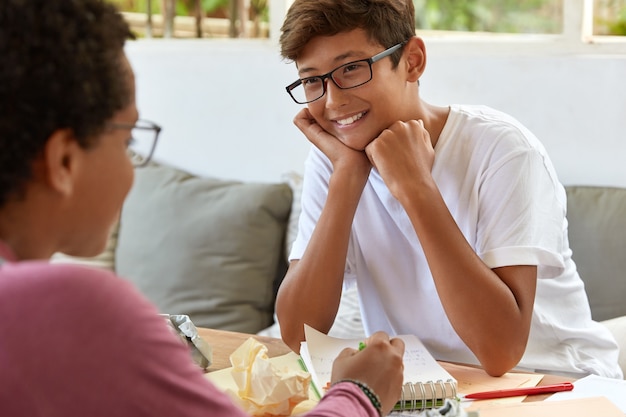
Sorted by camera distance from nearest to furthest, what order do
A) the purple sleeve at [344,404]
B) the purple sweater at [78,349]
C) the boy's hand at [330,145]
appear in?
the purple sweater at [78,349]
the purple sleeve at [344,404]
the boy's hand at [330,145]

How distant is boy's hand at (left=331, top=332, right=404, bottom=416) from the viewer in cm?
113

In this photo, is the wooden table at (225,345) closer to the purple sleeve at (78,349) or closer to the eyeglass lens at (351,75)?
the eyeglass lens at (351,75)

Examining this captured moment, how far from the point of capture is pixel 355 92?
1689mm

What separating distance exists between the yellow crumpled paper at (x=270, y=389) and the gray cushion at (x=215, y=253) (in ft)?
4.79

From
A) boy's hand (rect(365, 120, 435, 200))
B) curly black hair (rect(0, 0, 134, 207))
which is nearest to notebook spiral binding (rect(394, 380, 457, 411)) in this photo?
boy's hand (rect(365, 120, 435, 200))

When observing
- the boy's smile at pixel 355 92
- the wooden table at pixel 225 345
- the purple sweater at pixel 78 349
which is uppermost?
the boy's smile at pixel 355 92

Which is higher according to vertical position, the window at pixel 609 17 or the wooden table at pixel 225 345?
the window at pixel 609 17

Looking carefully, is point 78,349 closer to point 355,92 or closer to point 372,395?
point 372,395

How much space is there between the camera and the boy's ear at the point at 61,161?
2.75 ft

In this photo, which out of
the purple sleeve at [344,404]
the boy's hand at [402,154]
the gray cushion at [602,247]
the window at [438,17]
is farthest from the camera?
the window at [438,17]

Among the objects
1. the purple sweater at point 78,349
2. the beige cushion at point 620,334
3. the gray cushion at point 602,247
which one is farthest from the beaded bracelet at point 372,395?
the gray cushion at point 602,247

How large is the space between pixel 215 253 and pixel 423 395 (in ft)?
5.34

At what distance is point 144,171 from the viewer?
3.10 meters

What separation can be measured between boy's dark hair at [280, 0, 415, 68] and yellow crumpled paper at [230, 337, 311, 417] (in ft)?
2.09
